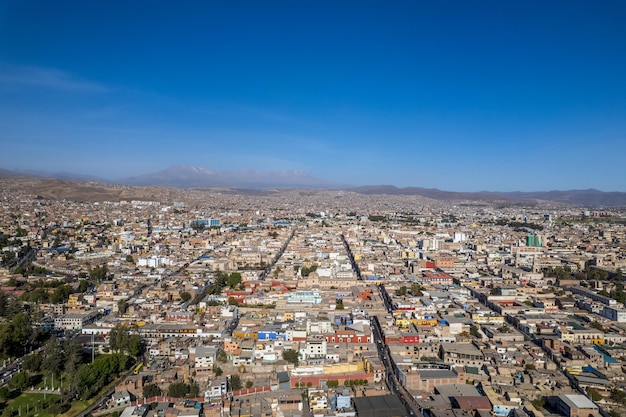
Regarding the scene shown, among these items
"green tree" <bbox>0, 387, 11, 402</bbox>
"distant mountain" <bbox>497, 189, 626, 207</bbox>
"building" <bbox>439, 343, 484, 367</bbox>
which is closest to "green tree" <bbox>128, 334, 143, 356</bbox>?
"green tree" <bbox>0, 387, 11, 402</bbox>

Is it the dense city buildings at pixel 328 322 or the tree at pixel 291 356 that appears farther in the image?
the tree at pixel 291 356

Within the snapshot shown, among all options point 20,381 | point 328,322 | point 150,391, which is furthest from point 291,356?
point 20,381

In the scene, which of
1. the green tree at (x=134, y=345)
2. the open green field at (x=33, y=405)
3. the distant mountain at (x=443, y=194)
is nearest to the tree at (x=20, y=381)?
the open green field at (x=33, y=405)

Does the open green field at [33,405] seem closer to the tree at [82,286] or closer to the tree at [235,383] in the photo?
the tree at [235,383]

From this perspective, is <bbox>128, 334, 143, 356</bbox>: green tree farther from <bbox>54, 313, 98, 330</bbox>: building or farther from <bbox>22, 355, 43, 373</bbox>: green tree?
<bbox>54, 313, 98, 330</bbox>: building

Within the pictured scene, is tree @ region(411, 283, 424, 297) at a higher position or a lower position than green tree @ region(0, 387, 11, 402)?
higher
